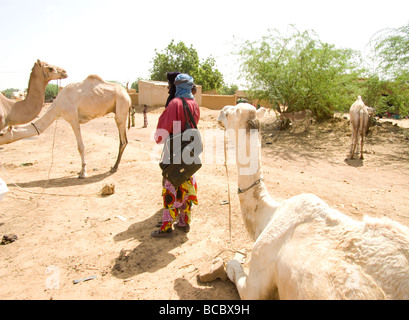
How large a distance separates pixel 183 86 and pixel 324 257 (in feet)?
8.58

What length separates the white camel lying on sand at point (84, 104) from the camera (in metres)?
6.47

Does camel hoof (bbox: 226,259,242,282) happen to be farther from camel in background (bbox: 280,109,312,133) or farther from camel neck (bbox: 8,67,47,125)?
camel in background (bbox: 280,109,312,133)

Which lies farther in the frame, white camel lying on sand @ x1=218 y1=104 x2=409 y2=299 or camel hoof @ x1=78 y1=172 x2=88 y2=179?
camel hoof @ x1=78 y1=172 x2=88 y2=179

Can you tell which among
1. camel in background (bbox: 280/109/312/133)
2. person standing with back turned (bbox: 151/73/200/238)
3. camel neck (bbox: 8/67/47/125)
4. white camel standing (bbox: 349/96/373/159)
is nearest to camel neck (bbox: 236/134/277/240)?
person standing with back turned (bbox: 151/73/200/238)

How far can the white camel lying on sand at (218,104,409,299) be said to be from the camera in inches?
56.9

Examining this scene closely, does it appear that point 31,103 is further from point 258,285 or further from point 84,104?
point 258,285

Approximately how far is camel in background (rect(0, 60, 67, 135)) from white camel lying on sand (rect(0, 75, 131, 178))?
333 mm

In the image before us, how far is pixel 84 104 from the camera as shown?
6.60 metres

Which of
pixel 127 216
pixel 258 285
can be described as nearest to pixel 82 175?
pixel 127 216

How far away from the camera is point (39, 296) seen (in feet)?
8.61

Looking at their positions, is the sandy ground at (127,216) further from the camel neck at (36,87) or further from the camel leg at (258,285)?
the camel neck at (36,87)

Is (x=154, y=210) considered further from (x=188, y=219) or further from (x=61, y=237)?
(x=61, y=237)
